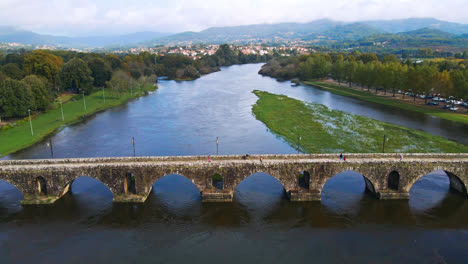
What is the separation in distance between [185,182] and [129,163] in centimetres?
623

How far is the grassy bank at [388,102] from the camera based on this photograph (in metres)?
55.2

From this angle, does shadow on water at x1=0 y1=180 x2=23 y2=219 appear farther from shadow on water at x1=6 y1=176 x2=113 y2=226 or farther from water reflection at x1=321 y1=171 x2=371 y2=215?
water reflection at x1=321 y1=171 x2=371 y2=215

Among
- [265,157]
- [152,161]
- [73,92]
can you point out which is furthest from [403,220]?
[73,92]

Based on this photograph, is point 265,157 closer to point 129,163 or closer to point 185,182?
point 185,182

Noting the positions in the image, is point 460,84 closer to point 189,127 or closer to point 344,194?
point 344,194

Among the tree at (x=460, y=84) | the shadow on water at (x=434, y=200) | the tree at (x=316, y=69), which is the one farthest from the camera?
the tree at (x=316, y=69)

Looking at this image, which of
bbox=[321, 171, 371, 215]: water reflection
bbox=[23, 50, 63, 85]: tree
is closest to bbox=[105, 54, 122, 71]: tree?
bbox=[23, 50, 63, 85]: tree

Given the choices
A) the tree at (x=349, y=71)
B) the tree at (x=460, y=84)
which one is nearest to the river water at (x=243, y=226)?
the tree at (x=460, y=84)

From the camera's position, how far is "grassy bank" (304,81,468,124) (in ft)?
181

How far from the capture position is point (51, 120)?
184 ft

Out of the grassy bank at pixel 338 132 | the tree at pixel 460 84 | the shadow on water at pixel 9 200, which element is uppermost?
the tree at pixel 460 84

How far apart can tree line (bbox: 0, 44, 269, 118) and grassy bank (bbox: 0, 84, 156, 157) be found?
7.52ft

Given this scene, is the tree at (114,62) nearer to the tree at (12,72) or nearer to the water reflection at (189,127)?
the water reflection at (189,127)

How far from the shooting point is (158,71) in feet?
425
